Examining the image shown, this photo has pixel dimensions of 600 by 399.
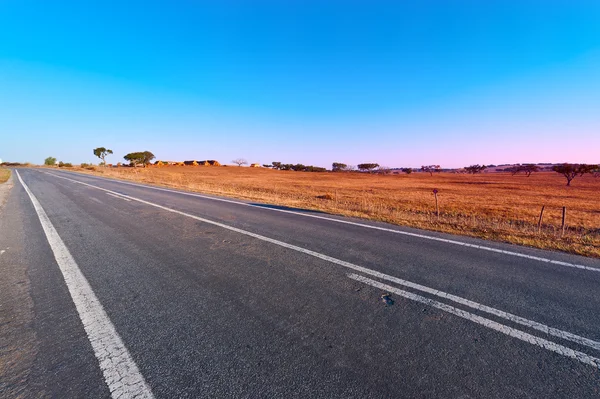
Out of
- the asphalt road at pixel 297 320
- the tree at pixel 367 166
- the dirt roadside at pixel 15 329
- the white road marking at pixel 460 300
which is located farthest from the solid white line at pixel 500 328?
the tree at pixel 367 166

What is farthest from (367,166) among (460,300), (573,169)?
(460,300)

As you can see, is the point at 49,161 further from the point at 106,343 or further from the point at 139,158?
the point at 106,343

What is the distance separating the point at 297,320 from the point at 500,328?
Answer: 217 centimetres

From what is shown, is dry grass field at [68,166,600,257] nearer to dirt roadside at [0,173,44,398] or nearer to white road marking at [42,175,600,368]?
white road marking at [42,175,600,368]

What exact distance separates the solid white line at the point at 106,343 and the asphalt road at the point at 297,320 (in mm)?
14

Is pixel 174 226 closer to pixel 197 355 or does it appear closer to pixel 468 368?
pixel 197 355

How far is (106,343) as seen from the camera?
8.12 ft

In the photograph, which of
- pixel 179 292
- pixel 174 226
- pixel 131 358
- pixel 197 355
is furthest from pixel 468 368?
pixel 174 226

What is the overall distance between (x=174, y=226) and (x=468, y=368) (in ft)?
23.0

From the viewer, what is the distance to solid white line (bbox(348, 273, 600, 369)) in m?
2.23

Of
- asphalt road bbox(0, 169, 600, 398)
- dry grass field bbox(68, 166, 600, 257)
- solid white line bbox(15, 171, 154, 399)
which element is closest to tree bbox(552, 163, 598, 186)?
dry grass field bbox(68, 166, 600, 257)

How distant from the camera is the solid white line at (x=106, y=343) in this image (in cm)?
196

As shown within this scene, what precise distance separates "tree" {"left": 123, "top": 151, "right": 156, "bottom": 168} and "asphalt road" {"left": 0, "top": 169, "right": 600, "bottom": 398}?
92.9 m

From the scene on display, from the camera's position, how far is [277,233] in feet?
21.0
